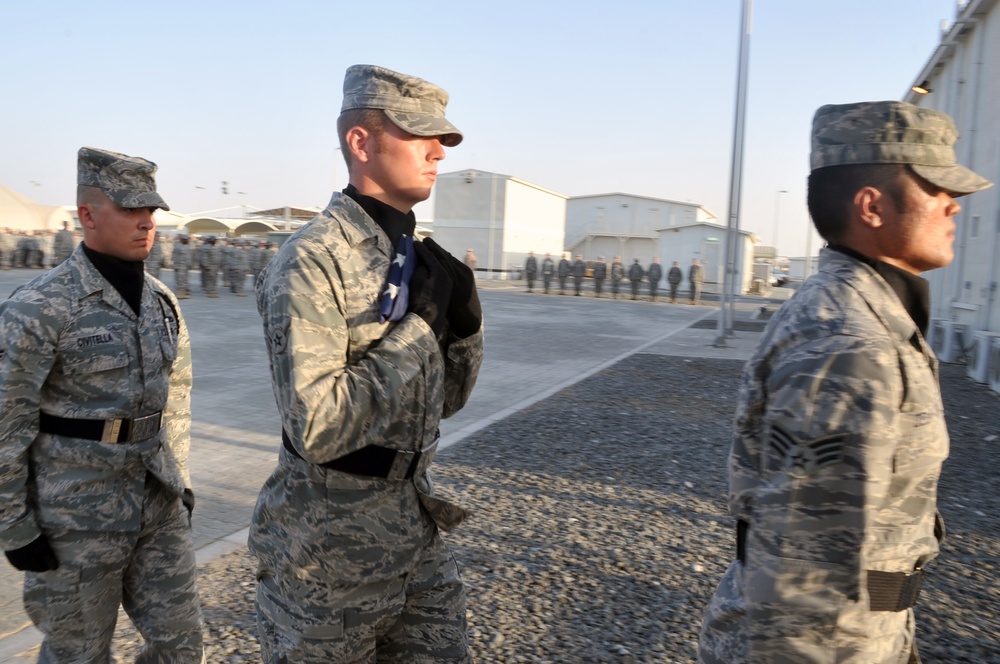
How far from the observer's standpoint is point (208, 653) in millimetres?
3262

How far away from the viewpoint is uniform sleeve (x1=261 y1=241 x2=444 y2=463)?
1.75 meters

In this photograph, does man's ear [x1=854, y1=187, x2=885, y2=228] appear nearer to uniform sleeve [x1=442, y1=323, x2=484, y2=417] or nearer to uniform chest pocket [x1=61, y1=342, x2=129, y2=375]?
uniform sleeve [x1=442, y1=323, x2=484, y2=417]

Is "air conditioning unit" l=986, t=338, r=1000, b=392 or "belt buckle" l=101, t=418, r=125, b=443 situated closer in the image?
"belt buckle" l=101, t=418, r=125, b=443

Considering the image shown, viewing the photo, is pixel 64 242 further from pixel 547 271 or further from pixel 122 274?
pixel 122 274

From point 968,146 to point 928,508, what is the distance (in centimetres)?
1507

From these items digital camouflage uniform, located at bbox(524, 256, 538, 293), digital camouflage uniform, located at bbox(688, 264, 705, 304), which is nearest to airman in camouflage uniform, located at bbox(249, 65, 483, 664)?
→ digital camouflage uniform, located at bbox(688, 264, 705, 304)

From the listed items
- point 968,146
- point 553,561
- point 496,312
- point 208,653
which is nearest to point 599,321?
point 496,312

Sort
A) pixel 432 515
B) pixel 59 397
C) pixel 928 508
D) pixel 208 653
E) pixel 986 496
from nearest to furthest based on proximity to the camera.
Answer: pixel 928 508
pixel 432 515
pixel 59 397
pixel 208 653
pixel 986 496

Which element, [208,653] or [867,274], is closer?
[867,274]

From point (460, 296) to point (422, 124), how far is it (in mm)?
470

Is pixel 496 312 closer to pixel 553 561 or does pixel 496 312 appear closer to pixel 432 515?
pixel 553 561

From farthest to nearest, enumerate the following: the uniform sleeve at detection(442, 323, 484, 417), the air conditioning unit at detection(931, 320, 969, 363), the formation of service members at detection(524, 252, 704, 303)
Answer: the formation of service members at detection(524, 252, 704, 303)
the air conditioning unit at detection(931, 320, 969, 363)
the uniform sleeve at detection(442, 323, 484, 417)

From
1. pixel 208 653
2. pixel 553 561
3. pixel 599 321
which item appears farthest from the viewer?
pixel 599 321

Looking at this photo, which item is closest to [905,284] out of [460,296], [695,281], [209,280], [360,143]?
[460,296]
